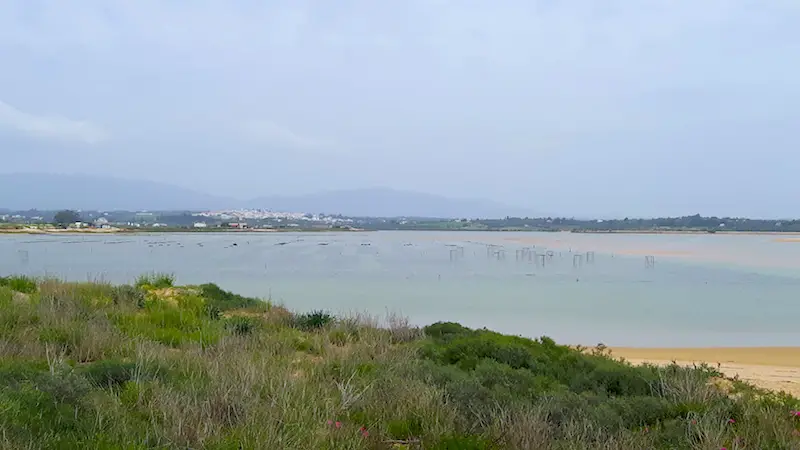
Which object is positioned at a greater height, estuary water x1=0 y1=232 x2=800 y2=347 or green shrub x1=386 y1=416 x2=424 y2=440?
green shrub x1=386 y1=416 x2=424 y2=440

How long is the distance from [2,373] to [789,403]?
6852 mm

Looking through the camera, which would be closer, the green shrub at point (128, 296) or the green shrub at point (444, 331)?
the green shrub at point (444, 331)

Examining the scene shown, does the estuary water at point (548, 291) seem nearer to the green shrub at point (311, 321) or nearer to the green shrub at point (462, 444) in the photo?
the green shrub at point (311, 321)

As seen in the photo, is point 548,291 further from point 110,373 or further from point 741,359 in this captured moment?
point 110,373

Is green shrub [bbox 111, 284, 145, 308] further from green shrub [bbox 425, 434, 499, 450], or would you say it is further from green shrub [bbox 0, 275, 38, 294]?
green shrub [bbox 425, 434, 499, 450]

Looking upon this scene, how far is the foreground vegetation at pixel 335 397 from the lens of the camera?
3.90m

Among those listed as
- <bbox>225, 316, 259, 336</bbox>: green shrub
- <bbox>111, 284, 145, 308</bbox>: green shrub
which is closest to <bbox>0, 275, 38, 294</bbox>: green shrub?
<bbox>111, 284, 145, 308</bbox>: green shrub

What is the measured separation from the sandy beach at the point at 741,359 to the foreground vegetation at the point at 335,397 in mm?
3143

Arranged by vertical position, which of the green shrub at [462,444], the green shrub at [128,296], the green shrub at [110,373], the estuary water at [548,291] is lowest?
the estuary water at [548,291]

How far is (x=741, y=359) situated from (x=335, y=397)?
37.1ft

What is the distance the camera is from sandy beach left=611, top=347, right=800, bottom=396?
10.4m

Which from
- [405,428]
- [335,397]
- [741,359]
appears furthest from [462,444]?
[741,359]

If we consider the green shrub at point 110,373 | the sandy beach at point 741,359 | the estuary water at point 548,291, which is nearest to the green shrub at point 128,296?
the estuary water at point 548,291

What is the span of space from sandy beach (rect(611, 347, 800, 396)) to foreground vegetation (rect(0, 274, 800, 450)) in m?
3.14
